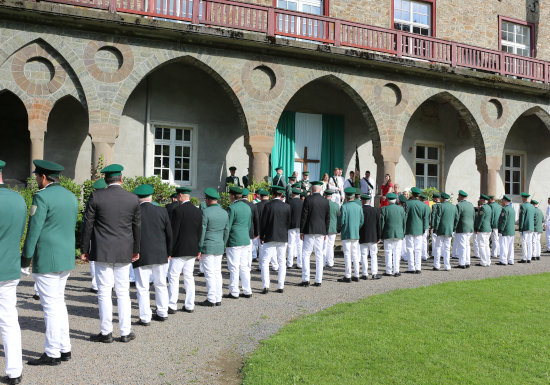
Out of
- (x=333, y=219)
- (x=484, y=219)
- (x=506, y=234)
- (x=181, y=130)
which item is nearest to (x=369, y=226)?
(x=333, y=219)

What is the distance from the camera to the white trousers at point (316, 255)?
10.3 m

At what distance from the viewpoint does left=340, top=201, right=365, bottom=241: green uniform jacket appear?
11.1 meters

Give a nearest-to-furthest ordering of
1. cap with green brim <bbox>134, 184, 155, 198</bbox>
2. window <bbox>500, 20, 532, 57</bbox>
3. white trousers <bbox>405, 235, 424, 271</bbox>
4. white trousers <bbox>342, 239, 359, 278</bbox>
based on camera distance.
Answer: cap with green brim <bbox>134, 184, 155, 198</bbox> < white trousers <bbox>342, 239, 359, 278</bbox> < white trousers <bbox>405, 235, 424, 271</bbox> < window <bbox>500, 20, 532, 57</bbox>

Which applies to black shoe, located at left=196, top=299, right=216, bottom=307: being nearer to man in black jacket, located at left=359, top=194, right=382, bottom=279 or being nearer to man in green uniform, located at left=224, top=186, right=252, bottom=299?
man in green uniform, located at left=224, top=186, right=252, bottom=299

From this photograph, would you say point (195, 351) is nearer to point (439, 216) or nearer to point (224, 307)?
point (224, 307)

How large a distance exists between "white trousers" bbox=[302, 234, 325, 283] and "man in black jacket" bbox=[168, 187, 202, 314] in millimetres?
2812

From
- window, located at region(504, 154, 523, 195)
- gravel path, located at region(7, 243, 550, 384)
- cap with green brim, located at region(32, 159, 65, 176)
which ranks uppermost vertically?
window, located at region(504, 154, 523, 195)

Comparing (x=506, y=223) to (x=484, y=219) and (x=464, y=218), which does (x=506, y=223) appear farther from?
(x=464, y=218)

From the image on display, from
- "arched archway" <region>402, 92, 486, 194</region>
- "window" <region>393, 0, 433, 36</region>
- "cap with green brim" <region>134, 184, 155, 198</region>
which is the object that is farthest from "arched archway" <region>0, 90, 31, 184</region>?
"window" <region>393, 0, 433, 36</region>

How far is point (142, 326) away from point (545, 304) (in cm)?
624

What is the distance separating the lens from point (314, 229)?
34.2 ft

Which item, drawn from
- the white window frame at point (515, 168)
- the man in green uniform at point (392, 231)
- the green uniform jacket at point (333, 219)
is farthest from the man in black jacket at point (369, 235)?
the white window frame at point (515, 168)

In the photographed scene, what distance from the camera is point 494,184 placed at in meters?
20.0

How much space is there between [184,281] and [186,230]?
0.78 meters
